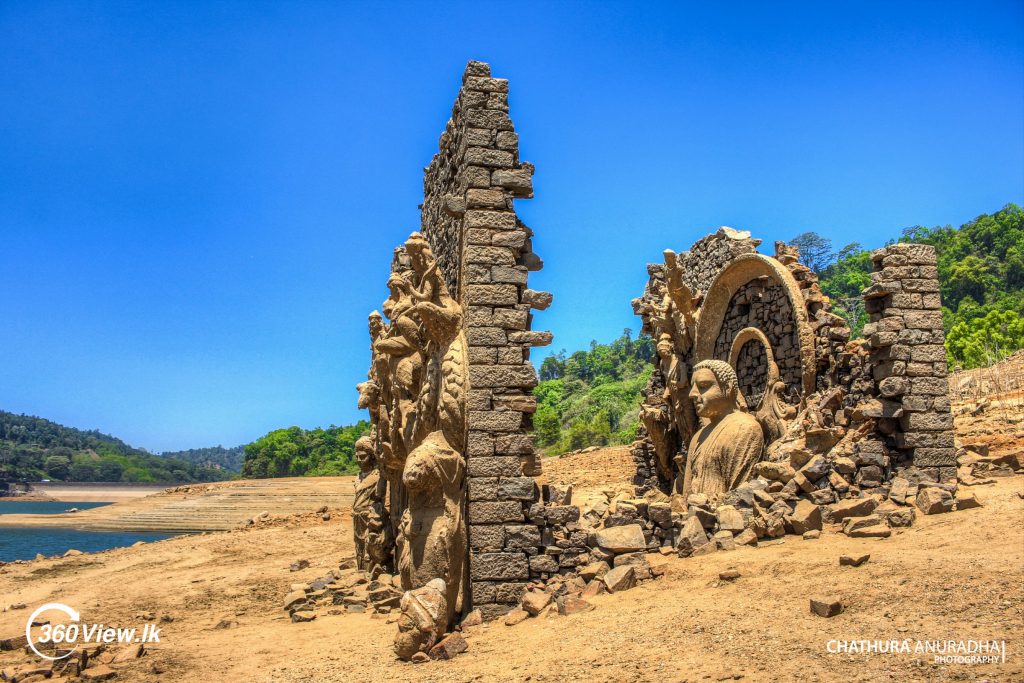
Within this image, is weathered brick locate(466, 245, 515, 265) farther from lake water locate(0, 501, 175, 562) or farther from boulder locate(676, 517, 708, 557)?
lake water locate(0, 501, 175, 562)

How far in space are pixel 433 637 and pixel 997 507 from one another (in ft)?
15.7

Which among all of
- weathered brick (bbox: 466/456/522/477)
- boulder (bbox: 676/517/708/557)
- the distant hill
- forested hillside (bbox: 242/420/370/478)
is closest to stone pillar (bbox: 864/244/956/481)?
boulder (bbox: 676/517/708/557)

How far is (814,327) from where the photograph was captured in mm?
9539

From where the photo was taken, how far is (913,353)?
7395 millimetres

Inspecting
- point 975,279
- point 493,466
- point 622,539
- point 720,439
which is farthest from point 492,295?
point 975,279

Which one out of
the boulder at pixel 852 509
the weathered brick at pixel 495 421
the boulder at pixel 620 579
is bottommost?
the boulder at pixel 620 579

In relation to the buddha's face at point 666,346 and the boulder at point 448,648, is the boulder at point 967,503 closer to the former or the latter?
the boulder at point 448,648

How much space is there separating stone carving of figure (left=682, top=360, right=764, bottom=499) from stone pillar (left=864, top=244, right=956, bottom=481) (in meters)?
1.43

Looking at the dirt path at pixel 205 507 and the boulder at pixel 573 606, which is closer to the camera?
the boulder at pixel 573 606

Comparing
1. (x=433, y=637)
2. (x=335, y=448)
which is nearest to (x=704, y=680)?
(x=433, y=637)

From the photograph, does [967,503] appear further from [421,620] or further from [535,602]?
[421,620]

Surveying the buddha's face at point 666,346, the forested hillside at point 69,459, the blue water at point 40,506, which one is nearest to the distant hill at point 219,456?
the forested hillside at point 69,459

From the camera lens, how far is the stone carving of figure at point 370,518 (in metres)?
8.84

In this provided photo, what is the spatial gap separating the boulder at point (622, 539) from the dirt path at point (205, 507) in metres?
18.4
